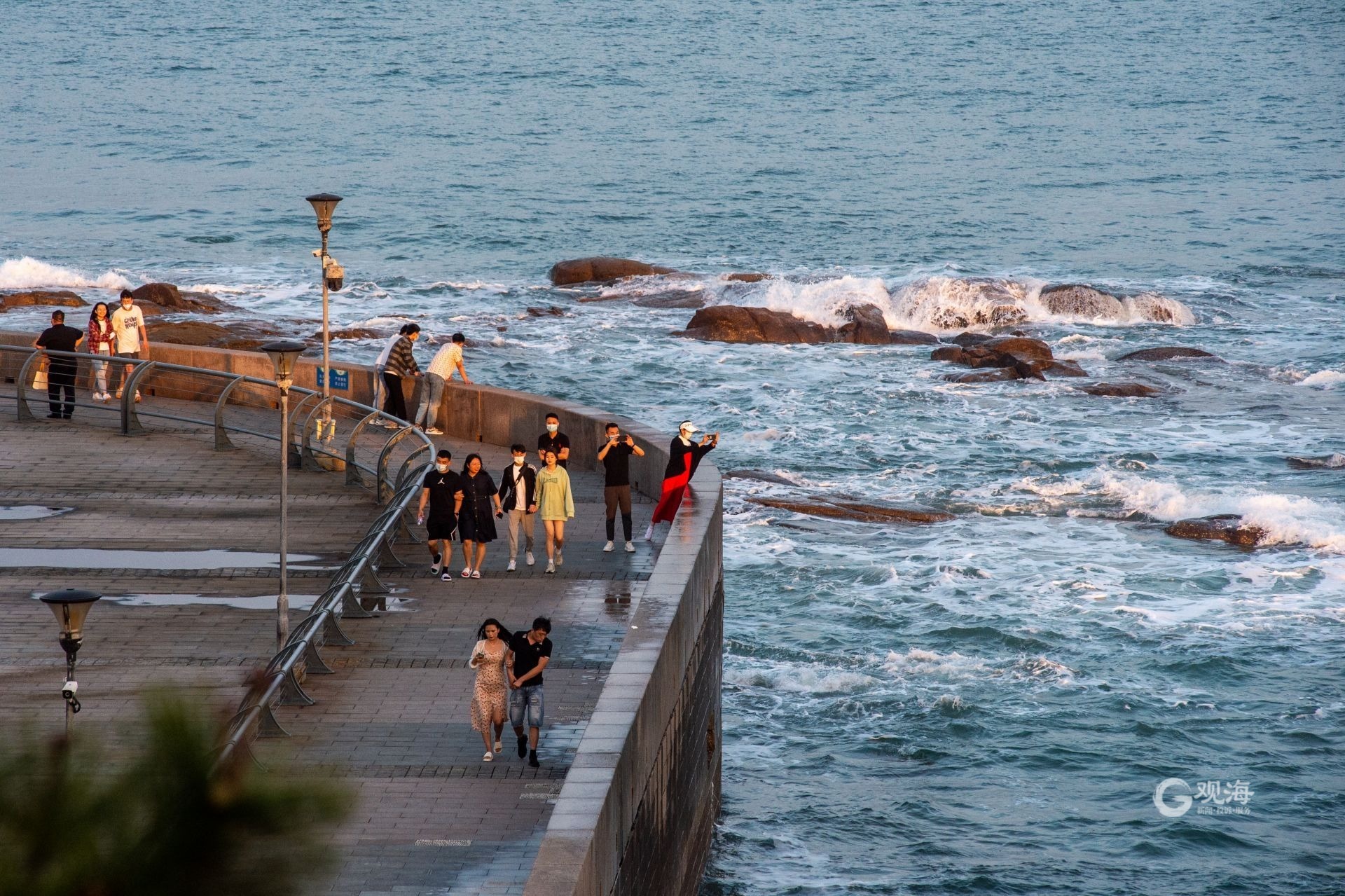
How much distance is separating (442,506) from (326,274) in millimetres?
4547

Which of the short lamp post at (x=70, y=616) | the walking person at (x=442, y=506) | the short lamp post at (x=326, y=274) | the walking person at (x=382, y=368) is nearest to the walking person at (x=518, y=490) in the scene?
the walking person at (x=442, y=506)

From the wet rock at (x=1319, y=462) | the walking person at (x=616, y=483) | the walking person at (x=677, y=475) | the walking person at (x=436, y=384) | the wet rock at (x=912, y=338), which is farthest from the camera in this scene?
the wet rock at (x=912, y=338)

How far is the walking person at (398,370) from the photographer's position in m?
20.9

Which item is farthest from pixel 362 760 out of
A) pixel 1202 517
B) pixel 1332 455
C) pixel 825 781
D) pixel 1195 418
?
pixel 1195 418

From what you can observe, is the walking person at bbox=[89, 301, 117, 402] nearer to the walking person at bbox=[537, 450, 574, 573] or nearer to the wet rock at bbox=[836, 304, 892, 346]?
the walking person at bbox=[537, 450, 574, 573]

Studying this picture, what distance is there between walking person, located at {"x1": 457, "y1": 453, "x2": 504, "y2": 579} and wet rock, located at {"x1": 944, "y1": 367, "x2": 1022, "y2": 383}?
24.9 m

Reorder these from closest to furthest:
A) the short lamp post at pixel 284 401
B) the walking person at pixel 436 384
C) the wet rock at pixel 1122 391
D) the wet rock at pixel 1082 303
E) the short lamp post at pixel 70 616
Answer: the short lamp post at pixel 70 616 < the short lamp post at pixel 284 401 < the walking person at pixel 436 384 < the wet rock at pixel 1122 391 < the wet rock at pixel 1082 303

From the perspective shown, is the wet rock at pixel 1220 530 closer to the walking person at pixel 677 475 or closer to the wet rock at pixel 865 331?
the walking person at pixel 677 475

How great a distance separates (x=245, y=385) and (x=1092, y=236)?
4877 cm

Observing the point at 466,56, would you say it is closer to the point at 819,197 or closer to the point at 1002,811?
the point at 819,197

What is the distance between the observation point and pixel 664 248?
61.2 meters

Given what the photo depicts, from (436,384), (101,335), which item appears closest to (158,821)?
(436,384)

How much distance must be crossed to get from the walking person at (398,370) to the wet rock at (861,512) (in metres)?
8.37

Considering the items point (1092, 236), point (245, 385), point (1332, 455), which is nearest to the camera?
point (245, 385)
